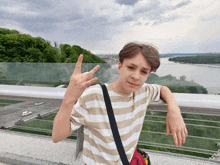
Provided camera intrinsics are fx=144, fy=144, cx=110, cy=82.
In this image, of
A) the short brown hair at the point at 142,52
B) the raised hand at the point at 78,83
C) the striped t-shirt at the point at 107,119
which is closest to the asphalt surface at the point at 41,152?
the striped t-shirt at the point at 107,119

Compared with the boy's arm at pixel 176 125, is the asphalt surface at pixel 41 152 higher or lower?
lower

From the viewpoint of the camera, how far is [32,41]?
30.3 metres

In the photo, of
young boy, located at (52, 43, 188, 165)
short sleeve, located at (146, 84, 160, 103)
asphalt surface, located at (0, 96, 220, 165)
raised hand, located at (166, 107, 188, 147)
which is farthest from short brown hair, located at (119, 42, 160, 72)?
asphalt surface, located at (0, 96, 220, 165)

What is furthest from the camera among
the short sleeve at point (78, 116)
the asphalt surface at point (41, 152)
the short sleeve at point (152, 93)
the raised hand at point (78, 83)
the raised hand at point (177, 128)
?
the asphalt surface at point (41, 152)

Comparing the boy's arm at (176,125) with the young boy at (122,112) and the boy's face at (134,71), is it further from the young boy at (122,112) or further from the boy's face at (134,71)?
the boy's face at (134,71)

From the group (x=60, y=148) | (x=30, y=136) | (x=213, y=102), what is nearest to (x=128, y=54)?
(x=213, y=102)

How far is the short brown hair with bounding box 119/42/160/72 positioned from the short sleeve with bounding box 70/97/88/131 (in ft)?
1.31

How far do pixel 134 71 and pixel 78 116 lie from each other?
1.42 feet

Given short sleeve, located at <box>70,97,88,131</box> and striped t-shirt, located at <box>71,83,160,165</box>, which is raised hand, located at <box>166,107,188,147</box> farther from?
short sleeve, located at <box>70,97,88,131</box>

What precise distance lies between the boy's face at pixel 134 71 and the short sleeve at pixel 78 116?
0.97ft

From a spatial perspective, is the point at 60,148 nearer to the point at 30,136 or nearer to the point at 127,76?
the point at 30,136

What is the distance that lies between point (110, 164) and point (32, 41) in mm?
34885

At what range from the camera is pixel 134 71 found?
35.1 inches

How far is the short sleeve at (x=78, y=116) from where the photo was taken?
0.80 m
